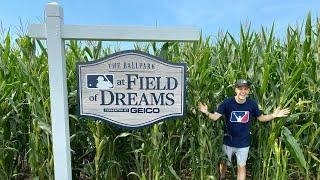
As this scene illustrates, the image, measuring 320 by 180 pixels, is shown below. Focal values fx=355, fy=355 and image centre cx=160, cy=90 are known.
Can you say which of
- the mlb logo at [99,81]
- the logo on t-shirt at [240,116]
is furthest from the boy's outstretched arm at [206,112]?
the mlb logo at [99,81]

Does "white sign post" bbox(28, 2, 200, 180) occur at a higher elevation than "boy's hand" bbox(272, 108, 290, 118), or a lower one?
higher

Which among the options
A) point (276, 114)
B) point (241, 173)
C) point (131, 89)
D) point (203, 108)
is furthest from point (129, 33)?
point (241, 173)

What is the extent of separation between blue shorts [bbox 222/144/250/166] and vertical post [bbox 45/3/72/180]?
5.02ft

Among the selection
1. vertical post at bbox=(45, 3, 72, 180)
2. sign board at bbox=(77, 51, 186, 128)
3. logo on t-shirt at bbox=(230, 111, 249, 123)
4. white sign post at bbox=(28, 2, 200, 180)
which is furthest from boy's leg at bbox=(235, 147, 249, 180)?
vertical post at bbox=(45, 3, 72, 180)

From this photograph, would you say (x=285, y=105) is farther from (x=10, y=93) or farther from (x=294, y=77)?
(x=10, y=93)

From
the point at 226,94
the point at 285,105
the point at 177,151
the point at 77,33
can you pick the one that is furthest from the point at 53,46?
the point at 285,105

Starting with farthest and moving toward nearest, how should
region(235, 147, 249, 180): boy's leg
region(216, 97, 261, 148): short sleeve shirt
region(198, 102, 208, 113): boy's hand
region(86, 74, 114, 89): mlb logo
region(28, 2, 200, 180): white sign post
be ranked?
region(235, 147, 249, 180): boy's leg < region(216, 97, 261, 148): short sleeve shirt < region(198, 102, 208, 113): boy's hand < region(86, 74, 114, 89): mlb logo < region(28, 2, 200, 180): white sign post

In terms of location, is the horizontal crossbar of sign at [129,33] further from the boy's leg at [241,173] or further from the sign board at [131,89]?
the boy's leg at [241,173]

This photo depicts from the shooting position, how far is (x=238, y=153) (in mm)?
3496

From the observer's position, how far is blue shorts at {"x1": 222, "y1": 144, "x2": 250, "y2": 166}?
11.4 ft

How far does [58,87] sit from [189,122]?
1.31 m

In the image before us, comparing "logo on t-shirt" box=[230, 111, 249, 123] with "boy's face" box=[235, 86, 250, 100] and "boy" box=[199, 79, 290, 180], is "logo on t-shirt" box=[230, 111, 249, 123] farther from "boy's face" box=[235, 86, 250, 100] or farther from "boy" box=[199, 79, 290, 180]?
"boy's face" box=[235, 86, 250, 100]

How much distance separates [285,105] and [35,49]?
2470 millimetres

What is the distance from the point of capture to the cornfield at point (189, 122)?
3328 mm
